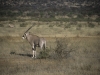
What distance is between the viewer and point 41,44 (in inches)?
707

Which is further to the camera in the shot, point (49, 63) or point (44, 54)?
point (44, 54)

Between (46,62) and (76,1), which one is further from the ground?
(46,62)

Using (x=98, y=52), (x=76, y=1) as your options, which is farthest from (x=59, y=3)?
(x=98, y=52)

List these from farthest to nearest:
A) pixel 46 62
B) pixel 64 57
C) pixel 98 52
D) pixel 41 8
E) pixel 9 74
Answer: pixel 41 8 → pixel 98 52 → pixel 64 57 → pixel 46 62 → pixel 9 74

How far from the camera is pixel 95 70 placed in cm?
1455

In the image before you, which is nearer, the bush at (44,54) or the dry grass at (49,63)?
the dry grass at (49,63)

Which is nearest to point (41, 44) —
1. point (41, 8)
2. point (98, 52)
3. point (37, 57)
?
point (37, 57)

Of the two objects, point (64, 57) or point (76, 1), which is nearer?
point (64, 57)

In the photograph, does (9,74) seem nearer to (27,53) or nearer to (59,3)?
(27,53)

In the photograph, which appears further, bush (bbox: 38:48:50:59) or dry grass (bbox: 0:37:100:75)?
bush (bbox: 38:48:50:59)

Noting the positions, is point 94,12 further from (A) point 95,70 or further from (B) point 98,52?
(A) point 95,70

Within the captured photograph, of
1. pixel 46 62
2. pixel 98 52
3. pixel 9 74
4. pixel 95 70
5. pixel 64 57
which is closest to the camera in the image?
pixel 9 74

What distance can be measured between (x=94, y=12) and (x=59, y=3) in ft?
41.8

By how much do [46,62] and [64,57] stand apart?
4.83 ft
